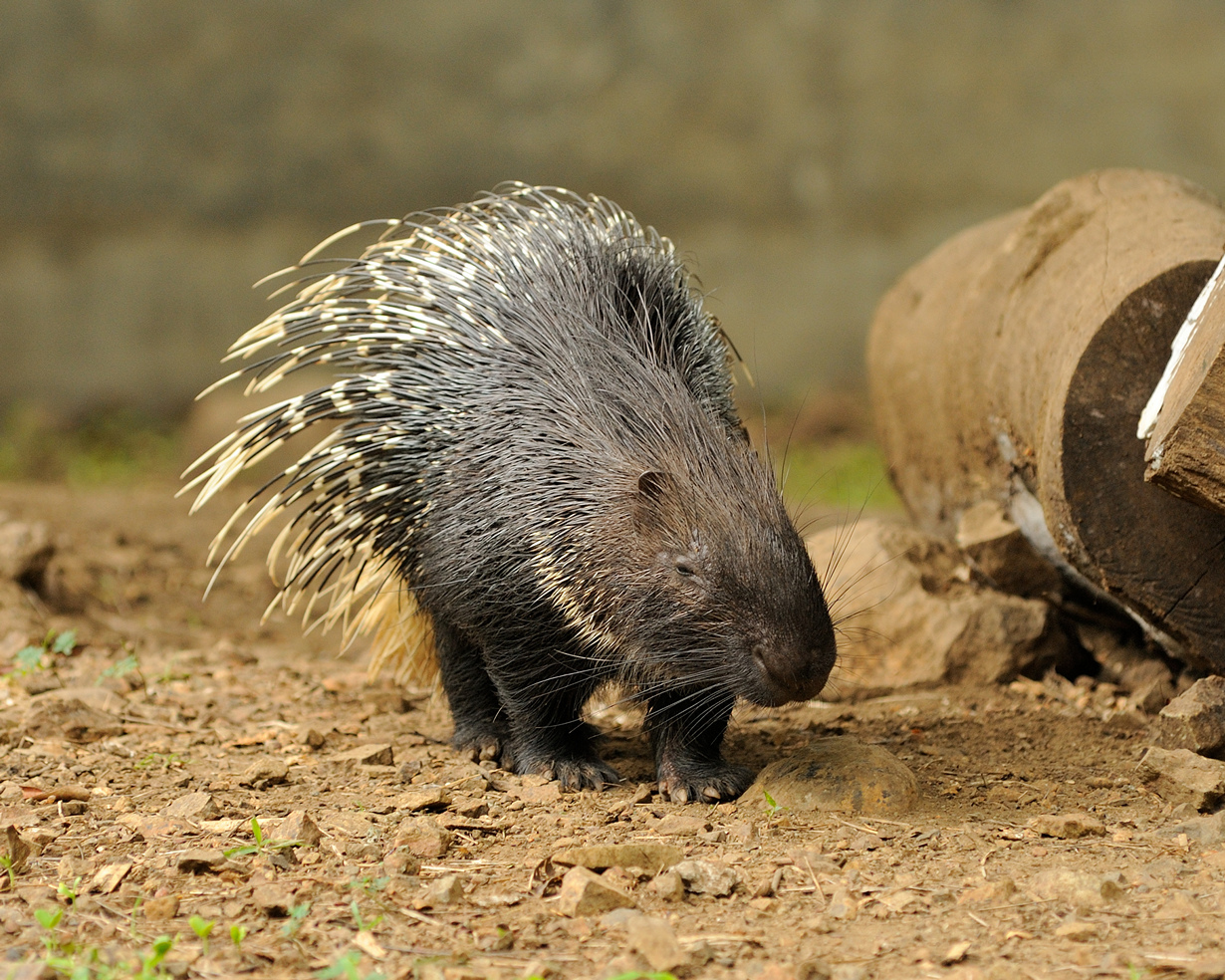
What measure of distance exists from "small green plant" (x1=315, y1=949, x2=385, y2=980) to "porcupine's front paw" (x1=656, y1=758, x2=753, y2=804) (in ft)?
4.00

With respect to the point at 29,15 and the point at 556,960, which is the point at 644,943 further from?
the point at 29,15

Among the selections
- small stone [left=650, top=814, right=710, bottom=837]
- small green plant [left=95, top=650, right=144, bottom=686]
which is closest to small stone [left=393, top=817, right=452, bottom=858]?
small stone [left=650, top=814, right=710, bottom=837]

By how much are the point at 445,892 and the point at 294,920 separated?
282 mm

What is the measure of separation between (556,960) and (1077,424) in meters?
1.99

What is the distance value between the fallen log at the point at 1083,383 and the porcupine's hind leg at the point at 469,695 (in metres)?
1.70

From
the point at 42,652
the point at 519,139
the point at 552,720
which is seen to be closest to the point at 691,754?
the point at 552,720

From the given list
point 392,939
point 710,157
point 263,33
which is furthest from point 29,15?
point 392,939

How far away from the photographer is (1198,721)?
2.97 metres

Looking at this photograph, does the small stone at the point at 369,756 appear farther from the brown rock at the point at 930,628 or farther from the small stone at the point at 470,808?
the brown rock at the point at 930,628

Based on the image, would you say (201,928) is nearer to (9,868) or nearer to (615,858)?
(9,868)

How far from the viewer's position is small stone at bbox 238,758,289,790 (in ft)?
10.0

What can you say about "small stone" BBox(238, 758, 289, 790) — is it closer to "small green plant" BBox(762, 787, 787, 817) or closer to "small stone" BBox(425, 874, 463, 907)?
"small stone" BBox(425, 874, 463, 907)

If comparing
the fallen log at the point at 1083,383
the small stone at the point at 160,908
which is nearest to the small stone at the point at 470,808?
the small stone at the point at 160,908

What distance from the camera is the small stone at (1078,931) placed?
6.72 feet
